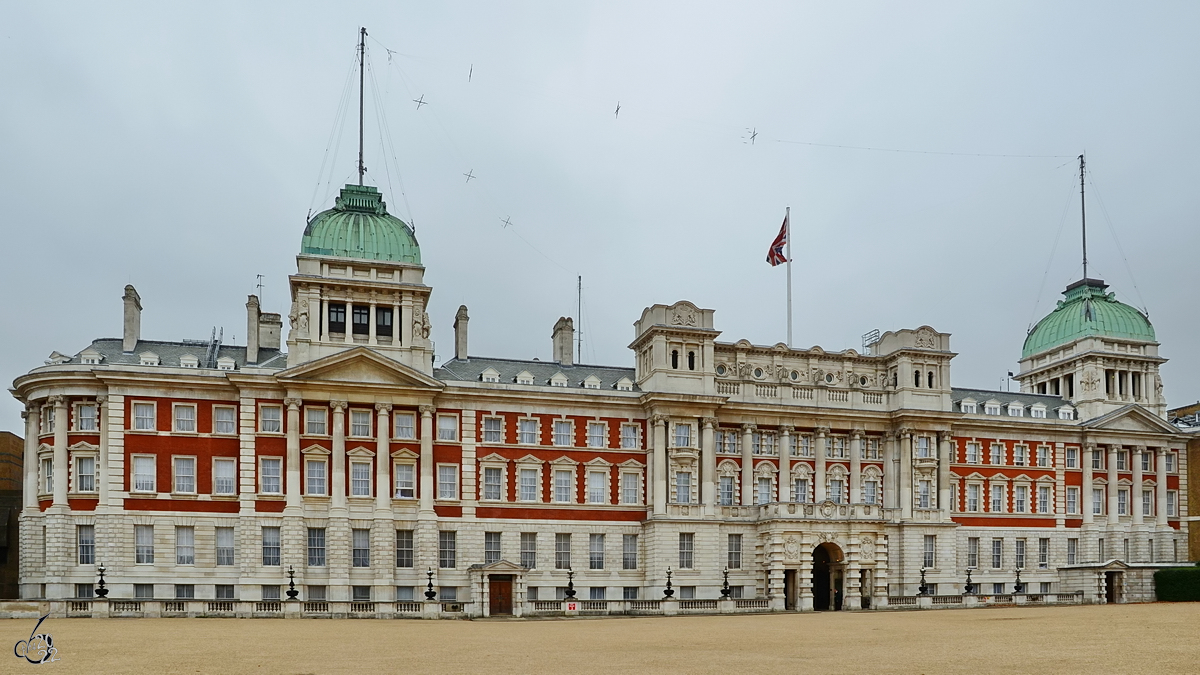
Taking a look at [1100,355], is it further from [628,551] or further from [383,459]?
[383,459]

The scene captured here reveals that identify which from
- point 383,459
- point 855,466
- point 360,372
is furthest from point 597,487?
point 855,466

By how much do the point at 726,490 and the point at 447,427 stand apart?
65.2 feet

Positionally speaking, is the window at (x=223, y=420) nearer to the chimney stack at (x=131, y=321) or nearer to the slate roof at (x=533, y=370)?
the chimney stack at (x=131, y=321)

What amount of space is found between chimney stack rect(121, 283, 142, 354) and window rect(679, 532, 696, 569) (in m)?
37.2

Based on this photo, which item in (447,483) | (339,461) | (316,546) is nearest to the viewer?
(316,546)

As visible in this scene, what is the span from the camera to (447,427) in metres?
68.1

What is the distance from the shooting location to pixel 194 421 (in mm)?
63719

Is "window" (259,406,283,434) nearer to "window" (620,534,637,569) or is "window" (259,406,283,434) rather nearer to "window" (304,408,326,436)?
"window" (304,408,326,436)

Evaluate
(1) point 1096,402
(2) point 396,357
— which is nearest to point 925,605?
(1) point 1096,402

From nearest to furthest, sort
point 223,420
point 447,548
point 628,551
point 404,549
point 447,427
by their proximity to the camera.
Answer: point 223,420, point 404,549, point 447,548, point 447,427, point 628,551

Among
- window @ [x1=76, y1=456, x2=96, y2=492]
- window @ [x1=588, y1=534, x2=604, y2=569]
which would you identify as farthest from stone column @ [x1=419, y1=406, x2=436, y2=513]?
window @ [x1=76, y1=456, x2=96, y2=492]

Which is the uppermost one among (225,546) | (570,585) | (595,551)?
(225,546)

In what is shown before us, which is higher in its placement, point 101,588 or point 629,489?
point 629,489

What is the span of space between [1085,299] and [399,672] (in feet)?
246
